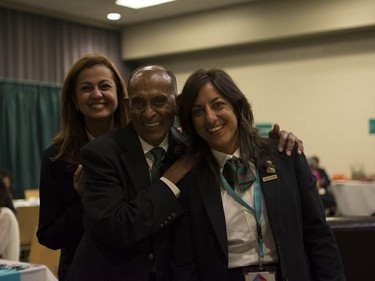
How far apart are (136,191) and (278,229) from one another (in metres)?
0.48

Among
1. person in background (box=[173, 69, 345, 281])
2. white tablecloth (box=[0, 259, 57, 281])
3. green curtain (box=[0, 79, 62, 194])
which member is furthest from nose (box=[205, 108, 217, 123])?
green curtain (box=[0, 79, 62, 194])

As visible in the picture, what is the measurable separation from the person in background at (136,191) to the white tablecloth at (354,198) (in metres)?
5.61

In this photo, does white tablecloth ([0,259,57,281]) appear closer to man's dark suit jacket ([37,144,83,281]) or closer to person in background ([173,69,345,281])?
man's dark suit jacket ([37,144,83,281])

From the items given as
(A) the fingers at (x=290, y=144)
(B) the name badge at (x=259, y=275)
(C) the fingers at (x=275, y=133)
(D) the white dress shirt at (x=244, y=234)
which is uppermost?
(C) the fingers at (x=275, y=133)

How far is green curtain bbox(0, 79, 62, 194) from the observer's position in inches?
302

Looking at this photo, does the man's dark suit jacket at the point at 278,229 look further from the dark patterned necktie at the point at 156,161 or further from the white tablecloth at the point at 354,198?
the white tablecloth at the point at 354,198

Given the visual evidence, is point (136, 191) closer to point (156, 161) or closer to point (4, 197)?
point (156, 161)

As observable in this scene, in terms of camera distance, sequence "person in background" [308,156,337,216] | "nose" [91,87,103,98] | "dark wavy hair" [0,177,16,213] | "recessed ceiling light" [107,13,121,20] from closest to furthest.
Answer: "nose" [91,87,103,98] < "dark wavy hair" [0,177,16,213] < "person in background" [308,156,337,216] < "recessed ceiling light" [107,13,121,20]

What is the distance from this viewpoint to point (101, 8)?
805cm

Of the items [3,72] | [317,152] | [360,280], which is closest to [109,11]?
[3,72]

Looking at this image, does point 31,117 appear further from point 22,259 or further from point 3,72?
point 22,259

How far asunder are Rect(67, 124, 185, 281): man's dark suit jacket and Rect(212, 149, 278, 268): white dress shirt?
0.60ft

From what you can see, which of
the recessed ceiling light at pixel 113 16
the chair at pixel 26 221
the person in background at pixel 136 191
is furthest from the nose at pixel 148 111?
the recessed ceiling light at pixel 113 16

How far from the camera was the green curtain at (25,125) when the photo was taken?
302 inches
